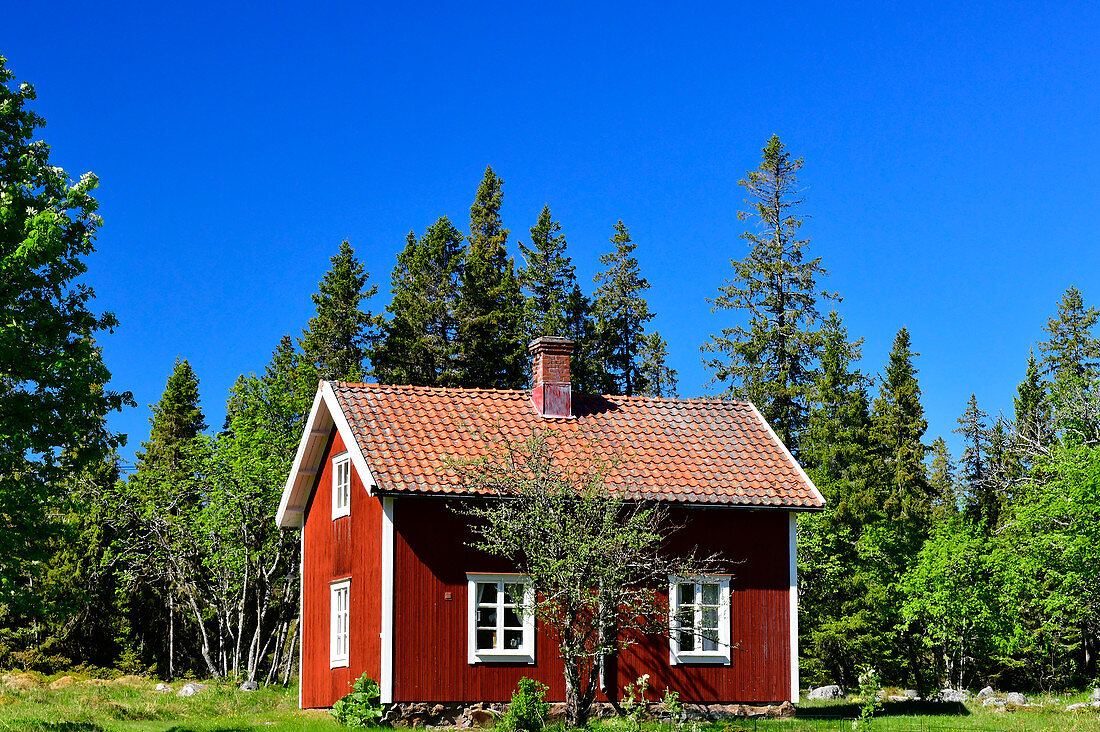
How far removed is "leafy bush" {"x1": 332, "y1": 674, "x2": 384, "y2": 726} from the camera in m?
21.6

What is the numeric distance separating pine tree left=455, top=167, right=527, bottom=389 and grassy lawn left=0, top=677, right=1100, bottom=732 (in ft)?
59.5

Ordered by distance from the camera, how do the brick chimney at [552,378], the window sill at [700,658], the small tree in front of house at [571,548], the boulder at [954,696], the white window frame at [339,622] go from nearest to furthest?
the small tree in front of house at [571,548]
the window sill at [700,658]
the white window frame at [339,622]
the brick chimney at [552,378]
the boulder at [954,696]

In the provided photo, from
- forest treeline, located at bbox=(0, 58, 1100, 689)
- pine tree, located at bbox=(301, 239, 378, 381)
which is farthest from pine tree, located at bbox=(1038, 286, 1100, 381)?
pine tree, located at bbox=(301, 239, 378, 381)

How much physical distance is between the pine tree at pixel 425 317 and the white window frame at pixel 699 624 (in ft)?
76.9

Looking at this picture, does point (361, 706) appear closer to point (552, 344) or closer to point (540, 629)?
point (540, 629)

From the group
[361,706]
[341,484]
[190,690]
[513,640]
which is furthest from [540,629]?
[190,690]

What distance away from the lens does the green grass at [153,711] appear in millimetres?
21938

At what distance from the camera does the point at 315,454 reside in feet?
89.5

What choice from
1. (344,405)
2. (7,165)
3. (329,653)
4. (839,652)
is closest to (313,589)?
(329,653)

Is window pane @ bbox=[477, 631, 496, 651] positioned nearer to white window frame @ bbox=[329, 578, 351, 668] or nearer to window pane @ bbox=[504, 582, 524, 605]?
window pane @ bbox=[504, 582, 524, 605]

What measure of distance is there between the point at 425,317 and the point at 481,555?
83.4 ft

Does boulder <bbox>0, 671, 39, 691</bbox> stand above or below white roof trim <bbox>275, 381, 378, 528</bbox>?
below

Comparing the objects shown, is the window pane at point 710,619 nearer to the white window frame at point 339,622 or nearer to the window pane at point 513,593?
the window pane at point 513,593

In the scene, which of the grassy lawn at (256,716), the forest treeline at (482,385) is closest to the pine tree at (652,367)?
the forest treeline at (482,385)
